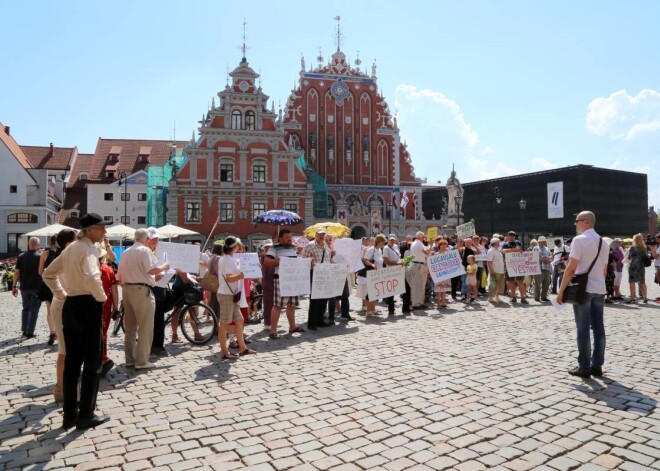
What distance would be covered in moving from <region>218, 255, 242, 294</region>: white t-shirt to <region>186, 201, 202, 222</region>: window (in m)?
33.4

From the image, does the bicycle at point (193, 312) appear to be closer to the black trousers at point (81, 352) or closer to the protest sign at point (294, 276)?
the protest sign at point (294, 276)

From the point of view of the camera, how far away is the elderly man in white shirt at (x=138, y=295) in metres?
6.41

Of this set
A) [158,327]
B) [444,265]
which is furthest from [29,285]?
[444,265]

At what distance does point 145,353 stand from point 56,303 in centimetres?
131

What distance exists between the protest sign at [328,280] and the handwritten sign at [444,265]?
10.9ft

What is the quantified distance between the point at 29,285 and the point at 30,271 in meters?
0.27

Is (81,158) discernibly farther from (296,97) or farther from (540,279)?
(540,279)

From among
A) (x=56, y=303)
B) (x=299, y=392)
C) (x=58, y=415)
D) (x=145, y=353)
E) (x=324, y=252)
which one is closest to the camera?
(x=58, y=415)

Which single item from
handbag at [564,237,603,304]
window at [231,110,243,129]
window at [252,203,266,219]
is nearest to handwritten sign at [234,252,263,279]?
handbag at [564,237,603,304]

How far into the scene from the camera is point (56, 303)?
6195mm

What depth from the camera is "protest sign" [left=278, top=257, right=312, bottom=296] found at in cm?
898

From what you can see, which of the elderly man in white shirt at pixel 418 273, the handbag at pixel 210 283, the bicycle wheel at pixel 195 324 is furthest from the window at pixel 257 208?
the handbag at pixel 210 283

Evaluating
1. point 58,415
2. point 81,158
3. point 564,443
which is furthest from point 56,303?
point 81,158

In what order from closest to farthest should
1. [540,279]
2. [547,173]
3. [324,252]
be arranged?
1. [324,252]
2. [540,279]
3. [547,173]
